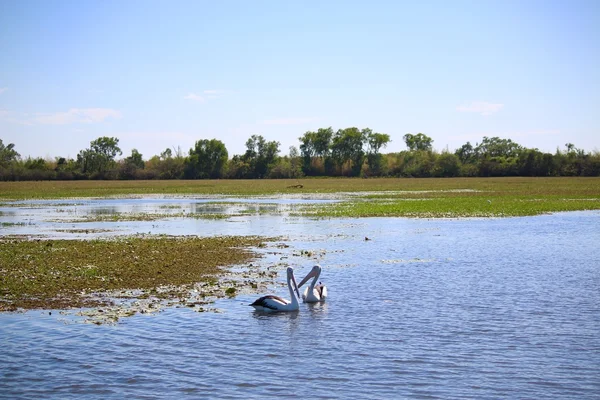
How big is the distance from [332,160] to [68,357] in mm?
136618

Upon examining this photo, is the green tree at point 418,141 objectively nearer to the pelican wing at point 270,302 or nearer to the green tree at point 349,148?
the green tree at point 349,148

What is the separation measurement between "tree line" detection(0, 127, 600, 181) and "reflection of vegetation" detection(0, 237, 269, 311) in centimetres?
10150

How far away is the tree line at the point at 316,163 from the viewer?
119500 mm

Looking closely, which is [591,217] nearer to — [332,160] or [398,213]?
[398,213]

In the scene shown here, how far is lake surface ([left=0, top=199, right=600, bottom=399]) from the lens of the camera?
9.99 metres

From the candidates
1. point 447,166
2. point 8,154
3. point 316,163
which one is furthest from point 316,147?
point 8,154

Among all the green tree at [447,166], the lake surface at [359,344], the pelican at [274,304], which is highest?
the green tree at [447,166]

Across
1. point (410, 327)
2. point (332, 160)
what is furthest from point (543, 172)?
point (410, 327)

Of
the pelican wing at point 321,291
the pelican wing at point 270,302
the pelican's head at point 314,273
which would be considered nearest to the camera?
the pelican wing at point 270,302

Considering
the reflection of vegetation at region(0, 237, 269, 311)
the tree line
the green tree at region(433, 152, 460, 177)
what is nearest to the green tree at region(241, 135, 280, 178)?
the tree line

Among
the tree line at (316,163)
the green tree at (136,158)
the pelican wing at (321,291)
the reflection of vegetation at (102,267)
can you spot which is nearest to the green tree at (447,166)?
the tree line at (316,163)

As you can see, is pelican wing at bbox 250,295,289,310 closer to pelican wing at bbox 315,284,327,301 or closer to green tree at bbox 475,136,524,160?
pelican wing at bbox 315,284,327,301

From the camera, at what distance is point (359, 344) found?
39.7 ft

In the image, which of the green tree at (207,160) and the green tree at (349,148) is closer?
the green tree at (207,160)
